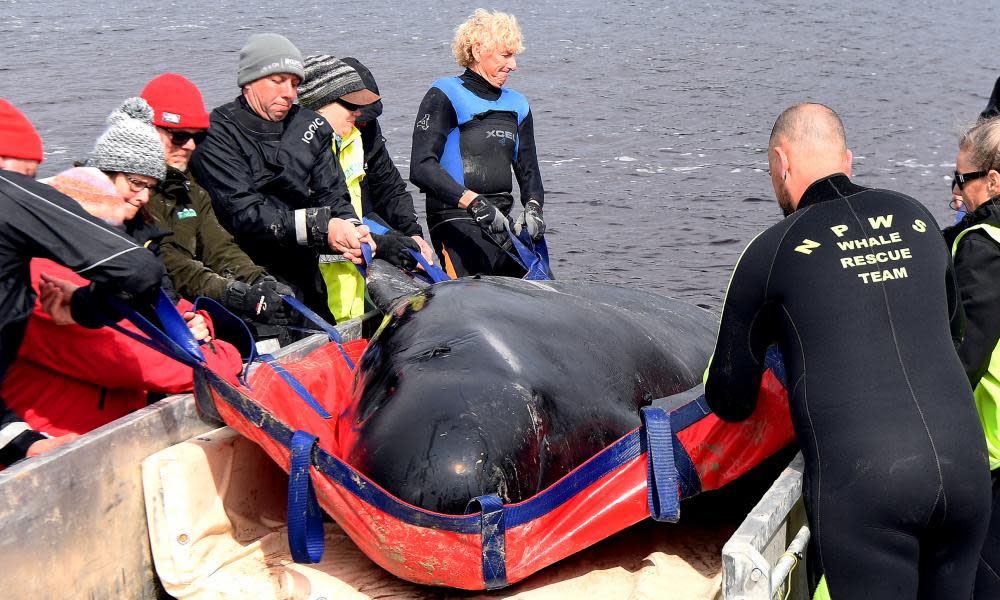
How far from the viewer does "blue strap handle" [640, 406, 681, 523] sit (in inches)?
146

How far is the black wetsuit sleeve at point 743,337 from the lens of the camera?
324cm

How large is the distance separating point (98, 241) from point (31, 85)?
16397 mm

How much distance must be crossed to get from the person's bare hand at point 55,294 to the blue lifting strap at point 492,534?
179cm

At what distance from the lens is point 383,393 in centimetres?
411

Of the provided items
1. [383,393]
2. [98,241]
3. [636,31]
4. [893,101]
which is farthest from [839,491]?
[636,31]

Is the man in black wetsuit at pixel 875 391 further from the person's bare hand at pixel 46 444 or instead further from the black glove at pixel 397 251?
the black glove at pixel 397 251

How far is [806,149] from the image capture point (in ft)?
11.1

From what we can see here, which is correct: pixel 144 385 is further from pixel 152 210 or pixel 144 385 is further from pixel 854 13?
pixel 854 13

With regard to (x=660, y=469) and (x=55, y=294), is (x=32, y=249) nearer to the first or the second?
(x=55, y=294)

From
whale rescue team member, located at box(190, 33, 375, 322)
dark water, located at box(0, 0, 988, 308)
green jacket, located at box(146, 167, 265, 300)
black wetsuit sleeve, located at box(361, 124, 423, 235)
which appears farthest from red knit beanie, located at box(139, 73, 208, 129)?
dark water, located at box(0, 0, 988, 308)

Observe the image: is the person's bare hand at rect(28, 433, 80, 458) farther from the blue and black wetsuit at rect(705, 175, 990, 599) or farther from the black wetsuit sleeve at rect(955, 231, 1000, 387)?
the black wetsuit sleeve at rect(955, 231, 1000, 387)

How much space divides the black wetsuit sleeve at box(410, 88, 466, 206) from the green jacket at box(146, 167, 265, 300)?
151cm

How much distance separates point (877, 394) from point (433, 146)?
425 cm

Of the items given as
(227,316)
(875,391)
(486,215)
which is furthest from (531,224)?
(875,391)
